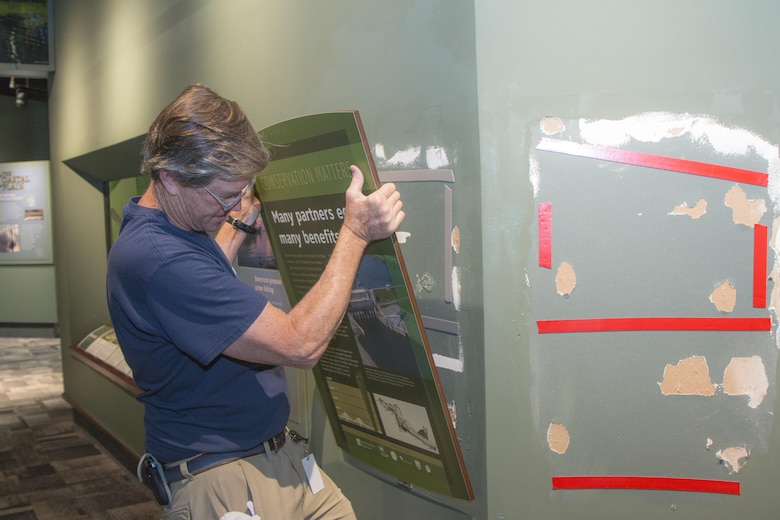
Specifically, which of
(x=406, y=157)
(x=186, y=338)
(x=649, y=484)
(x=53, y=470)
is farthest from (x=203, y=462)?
(x=53, y=470)

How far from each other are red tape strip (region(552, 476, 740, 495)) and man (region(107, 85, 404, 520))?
0.75 metres

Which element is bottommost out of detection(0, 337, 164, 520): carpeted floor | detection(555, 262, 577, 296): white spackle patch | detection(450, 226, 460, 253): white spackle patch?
detection(0, 337, 164, 520): carpeted floor

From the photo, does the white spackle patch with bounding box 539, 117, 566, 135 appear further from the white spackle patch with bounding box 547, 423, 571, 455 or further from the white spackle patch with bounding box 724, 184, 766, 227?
the white spackle patch with bounding box 547, 423, 571, 455

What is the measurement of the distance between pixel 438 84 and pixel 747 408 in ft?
3.87

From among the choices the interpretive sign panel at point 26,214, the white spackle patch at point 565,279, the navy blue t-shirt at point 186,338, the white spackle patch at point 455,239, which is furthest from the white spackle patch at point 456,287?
the interpretive sign panel at point 26,214

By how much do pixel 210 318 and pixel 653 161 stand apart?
1.16 metres

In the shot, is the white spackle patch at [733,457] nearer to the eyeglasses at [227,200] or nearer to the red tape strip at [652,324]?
the red tape strip at [652,324]

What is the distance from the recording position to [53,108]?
568 cm

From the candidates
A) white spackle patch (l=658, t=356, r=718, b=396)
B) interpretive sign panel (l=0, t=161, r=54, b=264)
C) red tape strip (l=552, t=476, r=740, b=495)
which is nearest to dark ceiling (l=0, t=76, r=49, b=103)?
interpretive sign panel (l=0, t=161, r=54, b=264)

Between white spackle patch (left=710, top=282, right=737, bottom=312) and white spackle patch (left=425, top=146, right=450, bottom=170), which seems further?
white spackle patch (left=425, top=146, right=450, bottom=170)

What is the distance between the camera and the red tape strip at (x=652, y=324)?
175cm

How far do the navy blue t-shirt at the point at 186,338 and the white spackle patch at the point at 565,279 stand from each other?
0.78 meters

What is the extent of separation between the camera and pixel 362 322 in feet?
6.68

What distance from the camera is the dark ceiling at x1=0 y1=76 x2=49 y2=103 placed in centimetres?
875
